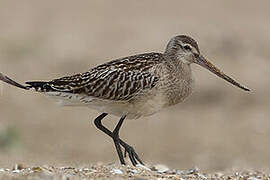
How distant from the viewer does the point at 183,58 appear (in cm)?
1066

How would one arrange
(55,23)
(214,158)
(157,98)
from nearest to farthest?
(157,98) → (214,158) → (55,23)

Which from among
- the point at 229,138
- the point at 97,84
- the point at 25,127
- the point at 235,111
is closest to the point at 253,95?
the point at 235,111

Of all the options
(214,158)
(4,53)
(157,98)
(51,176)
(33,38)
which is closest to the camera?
(51,176)

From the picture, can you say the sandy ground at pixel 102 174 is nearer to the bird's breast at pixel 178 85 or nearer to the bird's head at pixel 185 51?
the bird's breast at pixel 178 85

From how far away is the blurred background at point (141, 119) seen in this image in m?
14.6

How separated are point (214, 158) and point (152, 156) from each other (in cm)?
105

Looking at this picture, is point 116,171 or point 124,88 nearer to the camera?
point 116,171

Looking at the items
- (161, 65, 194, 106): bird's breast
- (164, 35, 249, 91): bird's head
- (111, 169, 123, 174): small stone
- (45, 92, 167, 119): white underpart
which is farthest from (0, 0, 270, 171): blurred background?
(111, 169, 123, 174): small stone

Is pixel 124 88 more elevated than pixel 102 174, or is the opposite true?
pixel 124 88

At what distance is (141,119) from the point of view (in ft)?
54.8

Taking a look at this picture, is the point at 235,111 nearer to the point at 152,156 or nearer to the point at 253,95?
the point at 253,95

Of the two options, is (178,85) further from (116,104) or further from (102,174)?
(102,174)

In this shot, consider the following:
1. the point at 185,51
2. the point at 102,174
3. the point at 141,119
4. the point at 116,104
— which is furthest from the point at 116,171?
the point at 141,119

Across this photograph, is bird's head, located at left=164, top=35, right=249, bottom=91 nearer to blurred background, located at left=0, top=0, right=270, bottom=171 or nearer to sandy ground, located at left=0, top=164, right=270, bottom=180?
sandy ground, located at left=0, top=164, right=270, bottom=180
